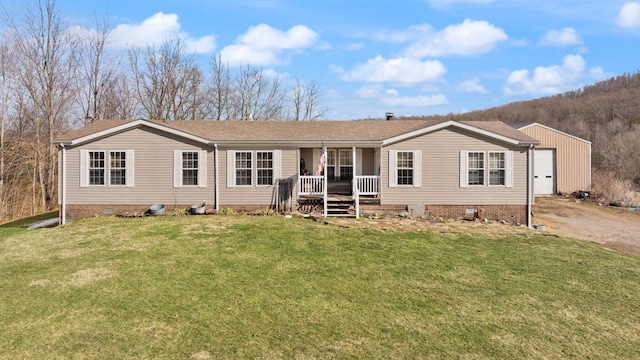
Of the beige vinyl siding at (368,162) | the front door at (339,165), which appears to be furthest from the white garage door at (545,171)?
the front door at (339,165)

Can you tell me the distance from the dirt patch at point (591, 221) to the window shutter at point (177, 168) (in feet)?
46.2

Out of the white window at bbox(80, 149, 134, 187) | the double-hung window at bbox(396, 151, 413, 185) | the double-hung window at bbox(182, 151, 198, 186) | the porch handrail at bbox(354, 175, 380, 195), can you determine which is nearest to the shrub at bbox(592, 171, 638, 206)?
the double-hung window at bbox(396, 151, 413, 185)

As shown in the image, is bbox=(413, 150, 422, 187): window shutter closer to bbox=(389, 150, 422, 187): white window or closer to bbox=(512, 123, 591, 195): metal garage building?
bbox=(389, 150, 422, 187): white window

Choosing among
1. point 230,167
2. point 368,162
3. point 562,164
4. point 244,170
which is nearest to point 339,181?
point 368,162

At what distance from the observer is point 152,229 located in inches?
425

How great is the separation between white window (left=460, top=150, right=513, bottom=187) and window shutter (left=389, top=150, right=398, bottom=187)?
8.34 feet

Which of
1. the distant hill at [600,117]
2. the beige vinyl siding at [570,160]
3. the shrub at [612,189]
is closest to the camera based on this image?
the shrub at [612,189]

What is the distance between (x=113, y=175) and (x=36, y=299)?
873cm

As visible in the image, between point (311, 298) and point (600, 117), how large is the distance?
6195 centimetres

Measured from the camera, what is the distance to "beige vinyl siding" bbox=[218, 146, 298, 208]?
13.7 m

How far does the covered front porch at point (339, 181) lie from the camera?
13.3 meters

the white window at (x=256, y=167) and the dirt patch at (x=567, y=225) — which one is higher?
the white window at (x=256, y=167)

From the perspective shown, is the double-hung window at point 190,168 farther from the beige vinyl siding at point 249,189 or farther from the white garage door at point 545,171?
the white garage door at point 545,171

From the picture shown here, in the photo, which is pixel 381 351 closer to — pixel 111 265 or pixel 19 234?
pixel 111 265
